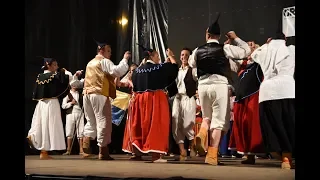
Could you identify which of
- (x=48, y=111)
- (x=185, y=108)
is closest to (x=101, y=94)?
(x=48, y=111)

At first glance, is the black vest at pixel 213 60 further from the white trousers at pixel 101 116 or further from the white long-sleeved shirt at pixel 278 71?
the white trousers at pixel 101 116

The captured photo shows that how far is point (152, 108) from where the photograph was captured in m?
4.66

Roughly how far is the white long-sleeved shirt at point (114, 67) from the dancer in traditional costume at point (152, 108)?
142mm

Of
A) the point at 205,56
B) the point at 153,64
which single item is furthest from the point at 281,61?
the point at 153,64

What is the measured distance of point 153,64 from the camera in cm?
468

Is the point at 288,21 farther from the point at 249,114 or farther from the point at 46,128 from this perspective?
the point at 46,128

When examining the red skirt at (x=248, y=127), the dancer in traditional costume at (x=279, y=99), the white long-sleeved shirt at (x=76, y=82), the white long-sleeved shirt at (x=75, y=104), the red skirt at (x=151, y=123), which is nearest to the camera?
the dancer in traditional costume at (x=279, y=99)

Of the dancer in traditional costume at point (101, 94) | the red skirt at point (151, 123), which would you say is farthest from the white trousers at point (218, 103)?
the dancer in traditional costume at point (101, 94)

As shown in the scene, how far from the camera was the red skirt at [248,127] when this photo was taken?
4301mm

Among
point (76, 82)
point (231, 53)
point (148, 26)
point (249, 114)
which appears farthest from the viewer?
point (76, 82)

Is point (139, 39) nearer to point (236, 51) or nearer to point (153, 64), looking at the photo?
point (153, 64)

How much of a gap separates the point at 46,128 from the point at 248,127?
7.56ft

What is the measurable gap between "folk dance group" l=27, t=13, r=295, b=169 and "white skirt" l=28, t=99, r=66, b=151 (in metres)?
0.01
